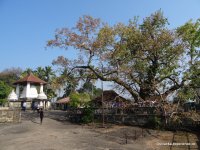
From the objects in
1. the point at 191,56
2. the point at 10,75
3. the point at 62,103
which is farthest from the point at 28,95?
the point at 191,56

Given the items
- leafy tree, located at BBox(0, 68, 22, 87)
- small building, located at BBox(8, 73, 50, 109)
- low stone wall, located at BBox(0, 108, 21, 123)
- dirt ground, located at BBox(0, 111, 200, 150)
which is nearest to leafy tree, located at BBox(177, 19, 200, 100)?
dirt ground, located at BBox(0, 111, 200, 150)

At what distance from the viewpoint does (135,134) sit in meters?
19.8

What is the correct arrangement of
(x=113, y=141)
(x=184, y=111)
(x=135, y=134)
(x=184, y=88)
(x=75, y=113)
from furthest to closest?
(x=75, y=113) < (x=184, y=88) < (x=184, y=111) < (x=135, y=134) < (x=113, y=141)

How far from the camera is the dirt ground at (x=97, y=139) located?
15.5m

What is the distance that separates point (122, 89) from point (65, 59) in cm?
639

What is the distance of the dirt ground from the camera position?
15.5m

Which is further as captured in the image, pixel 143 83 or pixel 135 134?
pixel 143 83

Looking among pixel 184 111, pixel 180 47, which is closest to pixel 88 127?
pixel 184 111

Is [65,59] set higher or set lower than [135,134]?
higher

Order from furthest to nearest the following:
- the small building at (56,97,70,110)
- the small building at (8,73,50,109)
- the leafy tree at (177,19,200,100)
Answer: the small building at (56,97,70,110), the small building at (8,73,50,109), the leafy tree at (177,19,200,100)

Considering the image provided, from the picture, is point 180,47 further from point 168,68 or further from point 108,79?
point 108,79

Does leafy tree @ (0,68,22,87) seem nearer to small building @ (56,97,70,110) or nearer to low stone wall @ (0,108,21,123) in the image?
small building @ (56,97,70,110)

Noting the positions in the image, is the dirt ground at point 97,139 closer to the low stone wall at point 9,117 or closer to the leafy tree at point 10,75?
the low stone wall at point 9,117

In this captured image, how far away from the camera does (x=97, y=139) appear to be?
58.7ft
